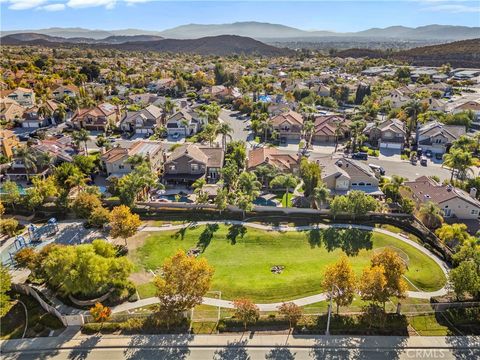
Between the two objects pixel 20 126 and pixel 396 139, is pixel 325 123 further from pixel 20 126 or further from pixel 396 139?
pixel 20 126

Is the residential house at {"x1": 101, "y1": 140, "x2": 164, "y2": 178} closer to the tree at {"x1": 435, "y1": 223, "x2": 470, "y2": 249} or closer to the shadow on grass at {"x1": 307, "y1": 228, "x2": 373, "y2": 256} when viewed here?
the shadow on grass at {"x1": 307, "y1": 228, "x2": 373, "y2": 256}

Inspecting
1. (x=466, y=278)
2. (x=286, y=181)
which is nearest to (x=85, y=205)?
(x=286, y=181)

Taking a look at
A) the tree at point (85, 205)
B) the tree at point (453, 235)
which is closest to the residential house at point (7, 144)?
the tree at point (85, 205)

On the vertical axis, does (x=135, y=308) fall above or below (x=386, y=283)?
below

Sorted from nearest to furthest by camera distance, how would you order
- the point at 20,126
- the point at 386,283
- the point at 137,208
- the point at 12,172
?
1. the point at 386,283
2. the point at 137,208
3. the point at 12,172
4. the point at 20,126

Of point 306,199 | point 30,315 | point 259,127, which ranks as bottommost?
point 30,315

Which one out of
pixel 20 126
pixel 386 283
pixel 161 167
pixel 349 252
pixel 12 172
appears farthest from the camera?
pixel 20 126

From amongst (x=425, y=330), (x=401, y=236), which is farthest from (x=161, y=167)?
(x=425, y=330)
